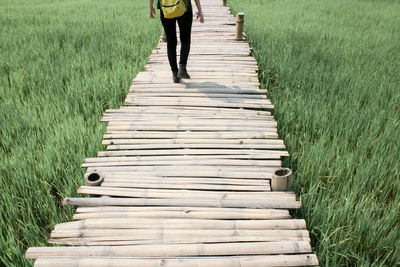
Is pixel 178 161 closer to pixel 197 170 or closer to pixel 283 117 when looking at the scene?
pixel 197 170

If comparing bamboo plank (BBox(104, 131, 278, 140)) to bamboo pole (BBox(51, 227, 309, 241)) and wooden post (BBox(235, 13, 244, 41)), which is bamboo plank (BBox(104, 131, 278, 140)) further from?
wooden post (BBox(235, 13, 244, 41))

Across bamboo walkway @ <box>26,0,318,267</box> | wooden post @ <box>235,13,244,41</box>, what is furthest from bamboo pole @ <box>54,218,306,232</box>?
wooden post @ <box>235,13,244,41</box>

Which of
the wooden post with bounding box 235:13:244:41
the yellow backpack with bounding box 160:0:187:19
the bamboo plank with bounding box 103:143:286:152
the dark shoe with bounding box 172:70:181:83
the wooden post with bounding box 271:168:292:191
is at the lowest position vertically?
the bamboo plank with bounding box 103:143:286:152

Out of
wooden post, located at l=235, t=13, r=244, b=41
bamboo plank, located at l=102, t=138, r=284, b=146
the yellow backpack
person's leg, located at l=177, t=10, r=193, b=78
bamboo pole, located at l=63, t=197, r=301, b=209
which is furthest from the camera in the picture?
wooden post, located at l=235, t=13, r=244, b=41

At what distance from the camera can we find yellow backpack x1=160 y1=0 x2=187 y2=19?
9.70ft

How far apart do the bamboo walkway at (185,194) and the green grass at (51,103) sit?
0.19m

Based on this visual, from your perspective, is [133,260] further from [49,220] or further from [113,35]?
[113,35]

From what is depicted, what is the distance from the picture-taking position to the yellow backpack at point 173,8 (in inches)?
116

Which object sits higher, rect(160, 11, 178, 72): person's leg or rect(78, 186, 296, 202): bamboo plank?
rect(160, 11, 178, 72): person's leg

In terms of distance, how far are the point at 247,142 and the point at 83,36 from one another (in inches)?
192

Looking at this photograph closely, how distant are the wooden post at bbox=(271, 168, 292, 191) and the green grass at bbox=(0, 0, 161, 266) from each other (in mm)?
1339

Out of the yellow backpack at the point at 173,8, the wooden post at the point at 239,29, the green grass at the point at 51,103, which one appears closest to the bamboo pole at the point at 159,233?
the green grass at the point at 51,103

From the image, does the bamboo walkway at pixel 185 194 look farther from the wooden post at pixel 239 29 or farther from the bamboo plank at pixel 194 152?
the wooden post at pixel 239 29

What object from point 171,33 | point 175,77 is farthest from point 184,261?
point 175,77
